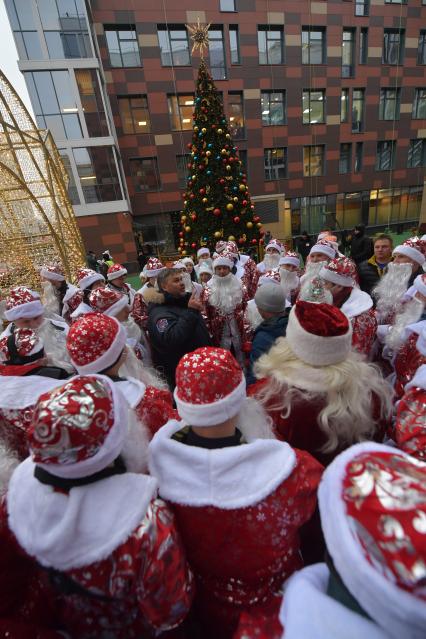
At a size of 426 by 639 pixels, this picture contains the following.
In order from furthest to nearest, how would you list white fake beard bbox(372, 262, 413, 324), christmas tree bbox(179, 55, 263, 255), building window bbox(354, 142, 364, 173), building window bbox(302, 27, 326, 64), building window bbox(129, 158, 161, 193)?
building window bbox(354, 142, 364, 173) < building window bbox(129, 158, 161, 193) < building window bbox(302, 27, 326, 64) < christmas tree bbox(179, 55, 263, 255) < white fake beard bbox(372, 262, 413, 324)

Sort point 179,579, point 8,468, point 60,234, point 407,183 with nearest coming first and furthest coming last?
point 179,579
point 8,468
point 60,234
point 407,183

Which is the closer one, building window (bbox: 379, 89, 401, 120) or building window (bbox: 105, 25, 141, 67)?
building window (bbox: 105, 25, 141, 67)

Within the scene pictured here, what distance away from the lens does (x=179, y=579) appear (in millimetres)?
909

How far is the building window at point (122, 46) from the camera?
13.5 meters

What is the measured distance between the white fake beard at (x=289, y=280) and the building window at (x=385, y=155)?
17.9 metres

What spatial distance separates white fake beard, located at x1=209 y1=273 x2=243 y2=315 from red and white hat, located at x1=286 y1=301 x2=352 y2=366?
2.84 meters

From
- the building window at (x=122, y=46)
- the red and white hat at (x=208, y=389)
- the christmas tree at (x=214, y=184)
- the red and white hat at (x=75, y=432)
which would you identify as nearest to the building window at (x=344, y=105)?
the building window at (x=122, y=46)

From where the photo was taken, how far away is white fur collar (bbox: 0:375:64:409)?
1.60m

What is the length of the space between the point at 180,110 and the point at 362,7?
11.2 m

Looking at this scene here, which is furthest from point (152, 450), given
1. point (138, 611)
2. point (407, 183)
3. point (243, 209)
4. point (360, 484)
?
point (407, 183)

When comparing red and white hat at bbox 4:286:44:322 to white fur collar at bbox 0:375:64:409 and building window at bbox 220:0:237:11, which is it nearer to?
white fur collar at bbox 0:375:64:409

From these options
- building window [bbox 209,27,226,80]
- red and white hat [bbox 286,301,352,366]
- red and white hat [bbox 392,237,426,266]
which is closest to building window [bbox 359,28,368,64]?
building window [bbox 209,27,226,80]

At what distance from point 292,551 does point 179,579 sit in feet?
1.37

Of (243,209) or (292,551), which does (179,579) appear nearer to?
(292,551)
